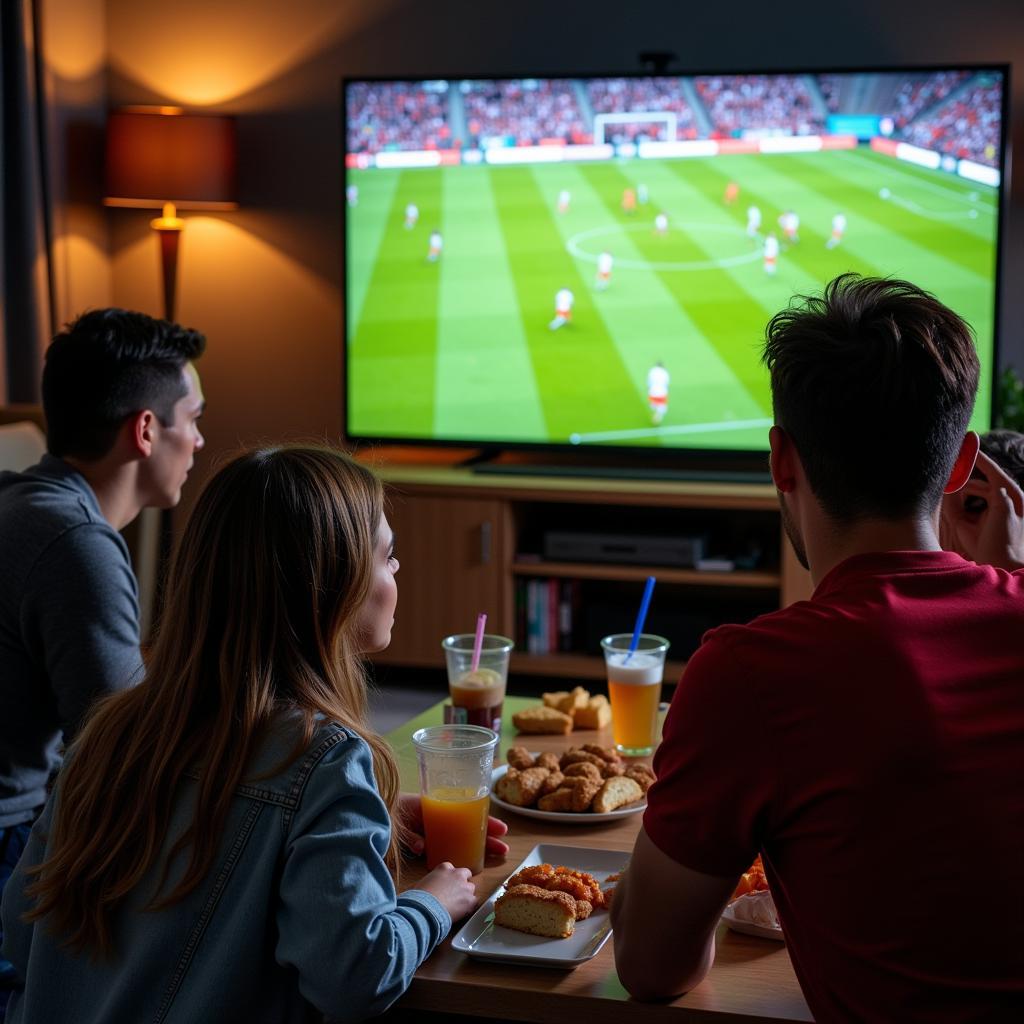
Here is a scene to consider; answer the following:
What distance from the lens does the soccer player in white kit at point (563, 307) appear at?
174 inches

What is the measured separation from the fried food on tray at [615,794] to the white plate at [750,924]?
0.30m

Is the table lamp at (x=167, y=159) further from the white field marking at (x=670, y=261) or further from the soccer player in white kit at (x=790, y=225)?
the soccer player in white kit at (x=790, y=225)

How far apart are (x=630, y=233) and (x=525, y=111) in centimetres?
52

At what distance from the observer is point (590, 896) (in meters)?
1.37

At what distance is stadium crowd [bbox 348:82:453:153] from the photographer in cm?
444

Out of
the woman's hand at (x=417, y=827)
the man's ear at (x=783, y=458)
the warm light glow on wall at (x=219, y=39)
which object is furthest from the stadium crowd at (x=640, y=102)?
the man's ear at (x=783, y=458)

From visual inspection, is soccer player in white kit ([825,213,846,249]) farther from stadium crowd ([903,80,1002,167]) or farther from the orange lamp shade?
the orange lamp shade

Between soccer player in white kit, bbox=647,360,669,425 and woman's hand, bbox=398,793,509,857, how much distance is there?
294cm

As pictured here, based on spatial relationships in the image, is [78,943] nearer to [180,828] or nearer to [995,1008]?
[180,828]

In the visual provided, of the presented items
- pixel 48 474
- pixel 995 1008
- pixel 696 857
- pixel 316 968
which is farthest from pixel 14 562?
pixel 995 1008

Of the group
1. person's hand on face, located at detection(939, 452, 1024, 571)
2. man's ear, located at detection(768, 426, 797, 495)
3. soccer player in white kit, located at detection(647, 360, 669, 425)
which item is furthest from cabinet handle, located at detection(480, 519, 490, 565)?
man's ear, located at detection(768, 426, 797, 495)

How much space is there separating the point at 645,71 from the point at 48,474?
2.82 m

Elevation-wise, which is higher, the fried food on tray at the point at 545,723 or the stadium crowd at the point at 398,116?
the stadium crowd at the point at 398,116

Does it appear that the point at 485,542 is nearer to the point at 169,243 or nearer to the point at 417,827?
the point at 169,243
